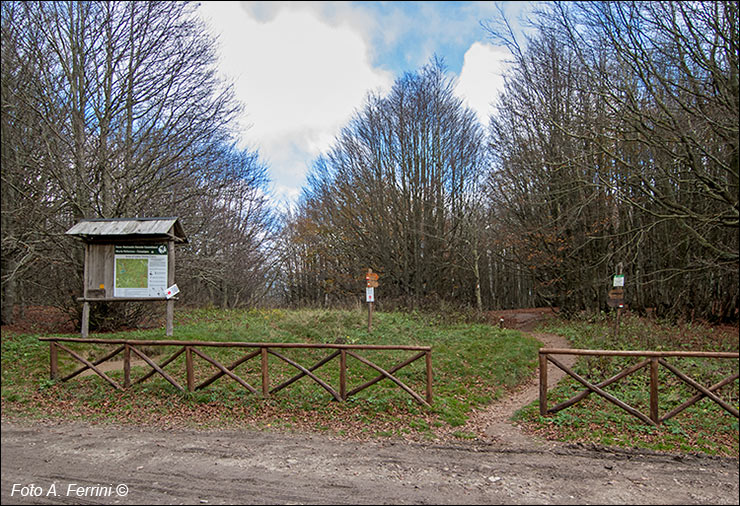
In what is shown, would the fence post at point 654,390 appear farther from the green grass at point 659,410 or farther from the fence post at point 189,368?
the fence post at point 189,368

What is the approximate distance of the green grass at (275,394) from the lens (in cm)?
625

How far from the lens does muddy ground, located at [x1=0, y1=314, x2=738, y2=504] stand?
3.94 metres

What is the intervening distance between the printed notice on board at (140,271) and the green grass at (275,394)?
0.99 m

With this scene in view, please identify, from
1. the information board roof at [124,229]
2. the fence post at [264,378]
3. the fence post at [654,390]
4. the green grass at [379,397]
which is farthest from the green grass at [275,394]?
the fence post at [654,390]

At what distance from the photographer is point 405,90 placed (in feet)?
76.1

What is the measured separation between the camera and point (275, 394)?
22.9ft

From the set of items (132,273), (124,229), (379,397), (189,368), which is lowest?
(379,397)

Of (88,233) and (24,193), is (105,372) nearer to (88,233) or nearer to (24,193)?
(88,233)

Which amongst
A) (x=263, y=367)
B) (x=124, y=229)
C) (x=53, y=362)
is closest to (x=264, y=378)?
(x=263, y=367)

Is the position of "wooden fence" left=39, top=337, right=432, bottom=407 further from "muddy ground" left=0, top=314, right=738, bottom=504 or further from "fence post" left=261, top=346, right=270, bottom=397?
"muddy ground" left=0, top=314, right=738, bottom=504

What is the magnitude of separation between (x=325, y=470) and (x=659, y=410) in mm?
5011

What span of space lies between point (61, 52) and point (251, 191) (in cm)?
1418

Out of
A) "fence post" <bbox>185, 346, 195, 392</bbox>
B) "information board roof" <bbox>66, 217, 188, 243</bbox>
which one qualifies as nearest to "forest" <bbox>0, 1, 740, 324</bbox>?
"information board roof" <bbox>66, 217, 188, 243</bbox>

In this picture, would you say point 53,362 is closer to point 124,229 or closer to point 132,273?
point 132,273
